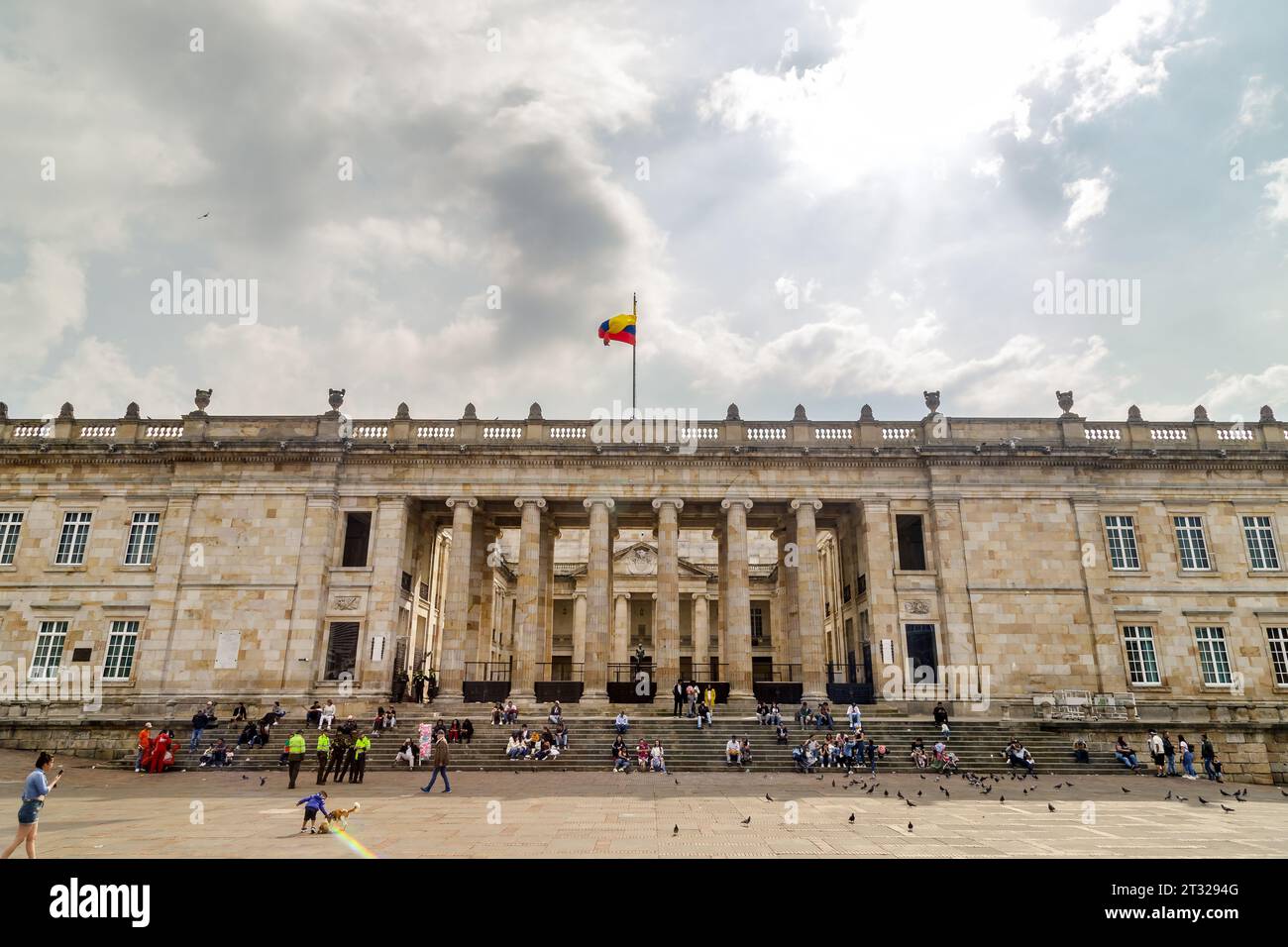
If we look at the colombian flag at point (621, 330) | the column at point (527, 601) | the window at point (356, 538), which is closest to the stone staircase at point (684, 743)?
the column at point (527, 601)

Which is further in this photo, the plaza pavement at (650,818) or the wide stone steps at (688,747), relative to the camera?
the wide stone steps at (688,747)

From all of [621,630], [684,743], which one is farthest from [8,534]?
[621,630]

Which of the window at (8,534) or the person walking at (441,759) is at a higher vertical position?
the window at (8,534)

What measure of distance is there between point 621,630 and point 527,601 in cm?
1768

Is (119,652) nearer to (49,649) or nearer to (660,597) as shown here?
(49,649)

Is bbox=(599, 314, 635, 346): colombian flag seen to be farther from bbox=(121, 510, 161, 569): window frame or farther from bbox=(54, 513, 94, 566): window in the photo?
bbox=(54, 513, 94, 566): window

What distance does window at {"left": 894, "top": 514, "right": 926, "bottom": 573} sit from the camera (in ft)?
118

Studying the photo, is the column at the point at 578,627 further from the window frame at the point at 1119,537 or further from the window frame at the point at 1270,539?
the window frame at the point at 1270,539

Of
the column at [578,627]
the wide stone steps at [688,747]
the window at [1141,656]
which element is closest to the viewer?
the wide stone steps at [688,747]

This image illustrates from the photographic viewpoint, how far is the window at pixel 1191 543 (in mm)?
33781

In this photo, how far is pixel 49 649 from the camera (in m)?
33.5

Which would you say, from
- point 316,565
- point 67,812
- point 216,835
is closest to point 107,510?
point 316,565

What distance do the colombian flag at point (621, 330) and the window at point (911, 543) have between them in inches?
609

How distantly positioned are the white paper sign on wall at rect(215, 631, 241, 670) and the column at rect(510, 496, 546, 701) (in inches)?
457
